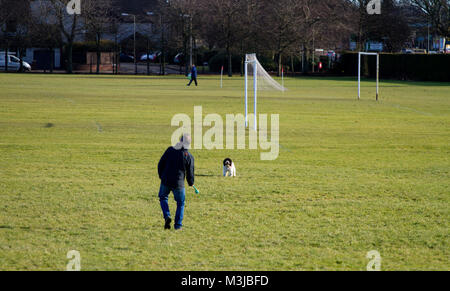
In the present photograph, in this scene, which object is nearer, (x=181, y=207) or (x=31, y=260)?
(x=31, y=260)

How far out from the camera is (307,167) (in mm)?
16406

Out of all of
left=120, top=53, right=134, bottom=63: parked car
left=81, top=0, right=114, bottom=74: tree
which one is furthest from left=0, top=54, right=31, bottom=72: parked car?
left=120, top=53, right=134, bottom=63: parked car

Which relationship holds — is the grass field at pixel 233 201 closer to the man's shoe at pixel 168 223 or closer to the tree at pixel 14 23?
the man's shoe at pixel 168 223

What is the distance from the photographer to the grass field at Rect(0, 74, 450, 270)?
891cm

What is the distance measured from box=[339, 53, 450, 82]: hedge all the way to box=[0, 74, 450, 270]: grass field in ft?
141

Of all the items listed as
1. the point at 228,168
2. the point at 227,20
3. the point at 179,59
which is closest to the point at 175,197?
the point at 228,168

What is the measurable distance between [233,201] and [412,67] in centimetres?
6008

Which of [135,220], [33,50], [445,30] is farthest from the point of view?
[33,50]

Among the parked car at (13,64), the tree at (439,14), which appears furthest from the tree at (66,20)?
the tree at (439,14)

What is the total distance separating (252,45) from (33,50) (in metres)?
30.1

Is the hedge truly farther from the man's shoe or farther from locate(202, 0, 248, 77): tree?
the man's shoe

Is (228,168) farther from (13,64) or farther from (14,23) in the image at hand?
(14,23)

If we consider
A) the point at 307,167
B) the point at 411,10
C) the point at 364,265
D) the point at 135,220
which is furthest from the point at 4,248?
the point at 411,10

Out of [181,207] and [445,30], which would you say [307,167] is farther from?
[445,30]
